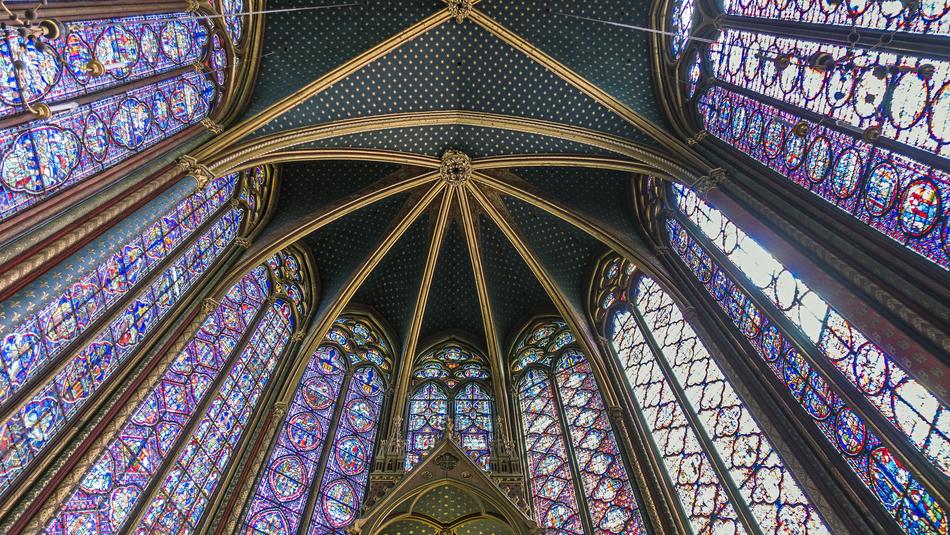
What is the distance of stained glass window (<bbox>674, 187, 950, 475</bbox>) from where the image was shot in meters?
5.95

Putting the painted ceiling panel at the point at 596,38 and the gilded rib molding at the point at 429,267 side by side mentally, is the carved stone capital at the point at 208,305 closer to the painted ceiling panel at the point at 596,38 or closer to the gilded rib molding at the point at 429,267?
the gilded rib molding at the point at 429,267

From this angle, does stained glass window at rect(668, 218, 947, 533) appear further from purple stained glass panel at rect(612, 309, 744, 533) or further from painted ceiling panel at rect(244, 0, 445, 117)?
painted ceiling panel at rect(244, 0, 445, 117)

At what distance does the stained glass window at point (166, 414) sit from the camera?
7414 mm

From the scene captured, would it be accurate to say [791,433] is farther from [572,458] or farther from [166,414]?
[166,414]

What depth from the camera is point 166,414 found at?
906 cm

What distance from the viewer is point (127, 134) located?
831 centimetres

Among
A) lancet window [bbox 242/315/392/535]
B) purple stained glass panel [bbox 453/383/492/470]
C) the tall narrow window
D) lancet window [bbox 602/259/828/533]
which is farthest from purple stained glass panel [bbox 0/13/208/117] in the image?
lancet window [bbox 602/259/828/533]

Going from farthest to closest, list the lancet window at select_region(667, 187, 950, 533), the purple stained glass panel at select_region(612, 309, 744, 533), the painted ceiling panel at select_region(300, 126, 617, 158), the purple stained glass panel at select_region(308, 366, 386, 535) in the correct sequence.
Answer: the painted ceiling panel at select_region(300, 126, 617, 158) < the purple stained glass panel at select_region(308, 366, 386, 535) < the purple stained glass panel at select_region(612, 309, 744, 533) < the lancet window at select_region(667, 187, 950, 533)

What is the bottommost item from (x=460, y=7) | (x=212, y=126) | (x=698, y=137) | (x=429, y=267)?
(x=698, y=137)

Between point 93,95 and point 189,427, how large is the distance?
4880 mm

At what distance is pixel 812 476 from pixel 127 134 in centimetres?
966

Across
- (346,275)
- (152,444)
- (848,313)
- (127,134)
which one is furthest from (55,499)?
(848,313)

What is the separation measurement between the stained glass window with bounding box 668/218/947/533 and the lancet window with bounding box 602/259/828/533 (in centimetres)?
73

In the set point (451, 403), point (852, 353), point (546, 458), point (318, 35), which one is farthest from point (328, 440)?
point (852, 353)
